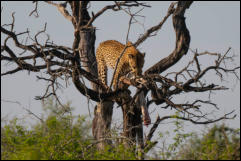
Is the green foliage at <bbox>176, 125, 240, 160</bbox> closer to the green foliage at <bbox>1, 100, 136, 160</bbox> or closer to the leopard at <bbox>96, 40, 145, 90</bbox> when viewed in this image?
the green foliage at <bbox>1, 100, 136, 160</bbox>

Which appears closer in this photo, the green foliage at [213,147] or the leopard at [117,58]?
the green foliage at [213,147]

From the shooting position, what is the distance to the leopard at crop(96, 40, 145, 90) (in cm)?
812

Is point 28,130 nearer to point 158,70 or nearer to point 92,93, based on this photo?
point 92,93

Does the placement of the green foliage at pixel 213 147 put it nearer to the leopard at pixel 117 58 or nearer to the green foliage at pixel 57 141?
the green foliage at pixel 57 141

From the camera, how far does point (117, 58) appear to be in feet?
27.6

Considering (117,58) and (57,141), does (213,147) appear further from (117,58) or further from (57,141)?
(117,58)

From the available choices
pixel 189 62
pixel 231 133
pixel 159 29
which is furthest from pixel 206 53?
pixel 231 133

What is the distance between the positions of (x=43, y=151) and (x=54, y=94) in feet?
5.35

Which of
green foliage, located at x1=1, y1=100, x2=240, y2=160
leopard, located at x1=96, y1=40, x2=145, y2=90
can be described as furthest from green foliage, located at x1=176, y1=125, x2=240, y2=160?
leopard, located at x1=96, y1=40, x2=145, y2=90

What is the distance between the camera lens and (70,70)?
6.84 metres

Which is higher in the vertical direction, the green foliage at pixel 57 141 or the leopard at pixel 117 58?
the leopard at pixel 117 58

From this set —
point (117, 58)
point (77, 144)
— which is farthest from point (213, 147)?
point (117, 58)

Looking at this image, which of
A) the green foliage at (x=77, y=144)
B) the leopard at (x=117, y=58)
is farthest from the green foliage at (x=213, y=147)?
the leopard at (x=117, y=58)

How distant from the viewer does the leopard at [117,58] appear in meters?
8.12
